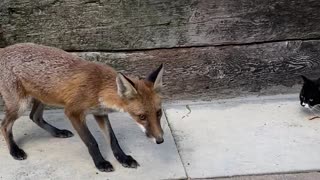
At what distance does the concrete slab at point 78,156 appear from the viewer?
4.71 m

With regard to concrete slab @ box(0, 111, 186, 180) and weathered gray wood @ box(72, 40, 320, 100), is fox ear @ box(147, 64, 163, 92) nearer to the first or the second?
concrete slab @ box(0, 111, 186, 180)

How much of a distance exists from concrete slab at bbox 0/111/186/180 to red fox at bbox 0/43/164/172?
10cm

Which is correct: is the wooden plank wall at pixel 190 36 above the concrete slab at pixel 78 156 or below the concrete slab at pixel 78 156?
above

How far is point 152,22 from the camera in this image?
18.6 feet

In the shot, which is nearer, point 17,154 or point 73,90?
point 73,90

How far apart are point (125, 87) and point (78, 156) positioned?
0.92 meters

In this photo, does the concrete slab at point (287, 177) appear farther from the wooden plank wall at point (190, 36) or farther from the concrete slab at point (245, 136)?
the wooden plank wall at point (190, 36)

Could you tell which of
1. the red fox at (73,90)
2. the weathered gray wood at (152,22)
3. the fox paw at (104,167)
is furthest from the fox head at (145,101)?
the weathered gray wood at (152,22)

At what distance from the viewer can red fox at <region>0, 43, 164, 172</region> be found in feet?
14.8

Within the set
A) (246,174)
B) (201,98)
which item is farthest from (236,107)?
(246,174)

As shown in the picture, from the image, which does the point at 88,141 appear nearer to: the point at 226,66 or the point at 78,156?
the point at 78,156

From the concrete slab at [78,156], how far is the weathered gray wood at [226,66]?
0.57 metres

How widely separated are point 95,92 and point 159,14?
4.45 feet

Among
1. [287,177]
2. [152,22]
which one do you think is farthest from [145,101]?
[152,22]
